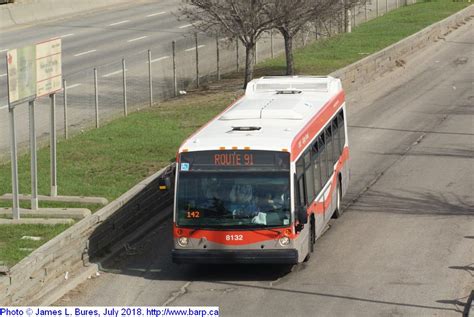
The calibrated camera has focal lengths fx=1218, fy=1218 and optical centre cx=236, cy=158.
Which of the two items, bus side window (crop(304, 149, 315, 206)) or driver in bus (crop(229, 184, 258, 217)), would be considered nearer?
driver in bus (crop(229, 184, 258, 217))

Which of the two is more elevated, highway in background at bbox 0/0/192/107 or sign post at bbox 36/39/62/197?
sign post at bbox 36/39/62/197

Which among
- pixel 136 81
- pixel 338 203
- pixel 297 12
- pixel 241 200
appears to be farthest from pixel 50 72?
pixel 136 81

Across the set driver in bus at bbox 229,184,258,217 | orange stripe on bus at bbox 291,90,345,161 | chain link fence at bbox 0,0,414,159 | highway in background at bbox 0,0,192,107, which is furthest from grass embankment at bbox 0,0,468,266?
highway in background at bbox 0,0,192,107

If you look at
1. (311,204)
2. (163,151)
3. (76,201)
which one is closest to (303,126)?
(311,204)

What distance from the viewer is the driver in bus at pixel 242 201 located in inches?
765

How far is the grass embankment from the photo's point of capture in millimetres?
23044

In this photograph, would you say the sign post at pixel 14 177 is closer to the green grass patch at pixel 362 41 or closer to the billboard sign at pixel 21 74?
the billboard sign at pixel 21 74

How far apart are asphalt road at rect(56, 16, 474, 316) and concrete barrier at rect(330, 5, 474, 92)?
770cm

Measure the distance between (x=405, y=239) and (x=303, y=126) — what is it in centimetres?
298

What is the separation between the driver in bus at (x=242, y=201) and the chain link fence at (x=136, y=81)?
1052 centimetres

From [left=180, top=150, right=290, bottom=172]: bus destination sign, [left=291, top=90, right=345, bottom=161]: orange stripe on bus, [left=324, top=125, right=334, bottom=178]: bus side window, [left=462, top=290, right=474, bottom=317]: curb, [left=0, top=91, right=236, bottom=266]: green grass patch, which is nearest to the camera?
[left=462, top=290, right=474, bottom=317]: curb

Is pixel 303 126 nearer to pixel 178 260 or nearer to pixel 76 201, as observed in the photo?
pixel 178 260

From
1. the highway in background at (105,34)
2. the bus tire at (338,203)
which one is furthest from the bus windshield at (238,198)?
the highway in background at (105,34)

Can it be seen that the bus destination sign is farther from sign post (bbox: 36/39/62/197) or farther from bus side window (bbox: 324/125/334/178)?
sign post (bbox: 36/39/62/197)
